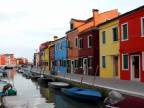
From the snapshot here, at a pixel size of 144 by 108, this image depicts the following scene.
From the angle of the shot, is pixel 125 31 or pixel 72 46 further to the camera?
pixel 72 46

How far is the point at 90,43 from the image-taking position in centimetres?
4344

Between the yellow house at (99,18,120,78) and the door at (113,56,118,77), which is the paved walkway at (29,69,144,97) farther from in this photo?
the yellow house at (99,18,120,78)

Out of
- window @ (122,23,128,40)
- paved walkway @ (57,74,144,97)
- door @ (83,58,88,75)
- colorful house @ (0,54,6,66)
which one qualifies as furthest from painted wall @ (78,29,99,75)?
colorful house @ (0,54,6,66)

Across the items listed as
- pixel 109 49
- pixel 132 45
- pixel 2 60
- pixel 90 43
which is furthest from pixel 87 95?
pixel 2 60

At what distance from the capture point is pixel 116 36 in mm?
34719

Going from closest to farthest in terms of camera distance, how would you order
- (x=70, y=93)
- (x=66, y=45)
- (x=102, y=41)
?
(x=70, y=93) → (x=102, y=41) → (x=66, y=45)

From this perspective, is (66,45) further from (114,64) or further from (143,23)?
(143,23)

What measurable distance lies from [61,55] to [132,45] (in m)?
31.5

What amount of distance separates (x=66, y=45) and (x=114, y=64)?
2136cm

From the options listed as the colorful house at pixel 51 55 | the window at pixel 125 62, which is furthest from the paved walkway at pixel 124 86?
the colorful house at pixel 51 55

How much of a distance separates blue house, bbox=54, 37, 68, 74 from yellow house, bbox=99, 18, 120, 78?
1770 centimetres

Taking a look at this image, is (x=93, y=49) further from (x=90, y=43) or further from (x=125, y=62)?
(x=125, y=62)

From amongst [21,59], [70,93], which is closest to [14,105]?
[70,93]

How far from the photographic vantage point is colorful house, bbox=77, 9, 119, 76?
4191 centimetres
